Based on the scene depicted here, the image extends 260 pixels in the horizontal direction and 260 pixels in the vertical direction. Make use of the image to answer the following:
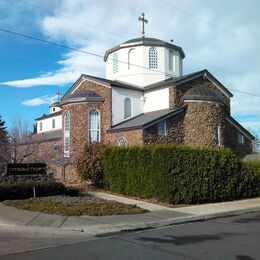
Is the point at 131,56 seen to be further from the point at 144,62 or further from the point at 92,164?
the point at 92,164

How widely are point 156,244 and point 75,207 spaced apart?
5875 mm

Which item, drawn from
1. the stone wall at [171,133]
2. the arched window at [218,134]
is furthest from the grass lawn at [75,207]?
the arched window at [218,134]

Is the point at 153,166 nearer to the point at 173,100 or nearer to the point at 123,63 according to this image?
the point at 173,100

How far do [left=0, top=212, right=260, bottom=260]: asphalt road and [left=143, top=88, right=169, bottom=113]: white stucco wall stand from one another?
73.4ft

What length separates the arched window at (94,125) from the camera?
3372cm

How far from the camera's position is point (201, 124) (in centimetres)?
3262

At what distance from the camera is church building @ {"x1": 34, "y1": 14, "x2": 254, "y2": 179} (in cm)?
3189

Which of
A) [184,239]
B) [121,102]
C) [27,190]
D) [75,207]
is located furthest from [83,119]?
[184,239]

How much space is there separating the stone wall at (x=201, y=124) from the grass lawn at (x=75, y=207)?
1649 cm

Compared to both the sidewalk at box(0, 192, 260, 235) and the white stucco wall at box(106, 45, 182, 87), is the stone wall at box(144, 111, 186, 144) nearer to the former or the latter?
the white stucco wall at box(106, 45, 182, 87)

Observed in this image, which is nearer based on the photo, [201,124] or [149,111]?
[201,124]

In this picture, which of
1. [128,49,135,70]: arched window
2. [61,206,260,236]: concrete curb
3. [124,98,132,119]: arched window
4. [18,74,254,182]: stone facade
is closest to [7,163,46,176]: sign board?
[61,206,260,236]: concrete curb

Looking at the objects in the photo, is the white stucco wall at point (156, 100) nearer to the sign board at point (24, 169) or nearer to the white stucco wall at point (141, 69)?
the white stucco wall at point (141, 69)

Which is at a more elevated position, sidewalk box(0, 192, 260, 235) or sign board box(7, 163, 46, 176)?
sign board box(7, 163, 46, 176)
